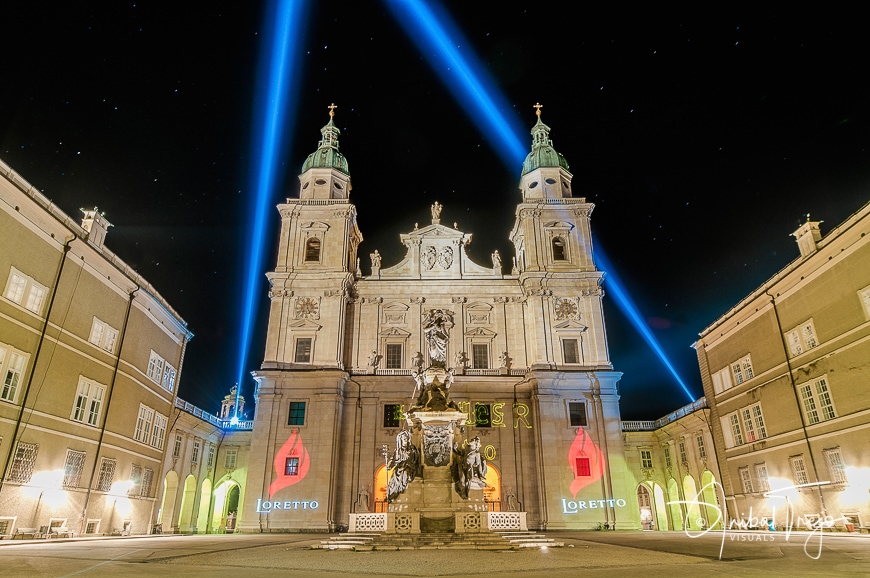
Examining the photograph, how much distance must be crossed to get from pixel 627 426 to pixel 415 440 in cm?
2792

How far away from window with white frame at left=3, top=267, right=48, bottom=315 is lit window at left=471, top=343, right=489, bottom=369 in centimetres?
2417

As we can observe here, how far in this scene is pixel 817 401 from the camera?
2464cm

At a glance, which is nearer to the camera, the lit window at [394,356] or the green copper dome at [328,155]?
the lit window at [394,356]

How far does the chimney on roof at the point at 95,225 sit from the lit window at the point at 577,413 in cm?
2694

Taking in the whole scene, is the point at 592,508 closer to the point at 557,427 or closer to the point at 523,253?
the point at 557,427

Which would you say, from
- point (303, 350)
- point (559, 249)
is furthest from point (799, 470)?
point (303, 350)

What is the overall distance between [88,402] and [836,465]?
31.4m

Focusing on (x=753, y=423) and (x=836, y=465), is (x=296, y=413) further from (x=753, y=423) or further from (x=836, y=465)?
(x=836, y=465)

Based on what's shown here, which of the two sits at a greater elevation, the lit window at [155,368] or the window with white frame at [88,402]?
the lit window at [155,368]

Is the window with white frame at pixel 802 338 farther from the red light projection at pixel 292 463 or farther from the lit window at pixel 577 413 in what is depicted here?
the red light projection at pixel 292 463

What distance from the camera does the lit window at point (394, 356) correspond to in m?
37.1

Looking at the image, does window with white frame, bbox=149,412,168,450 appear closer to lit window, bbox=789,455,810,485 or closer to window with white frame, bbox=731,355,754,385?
lit window, bbox=789,455,810,485

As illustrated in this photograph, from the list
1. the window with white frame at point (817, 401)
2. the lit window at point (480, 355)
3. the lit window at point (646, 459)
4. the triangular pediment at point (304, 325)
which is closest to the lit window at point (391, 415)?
the lit window at point (480, 355)

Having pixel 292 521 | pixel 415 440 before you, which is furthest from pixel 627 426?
pixel 415 440
